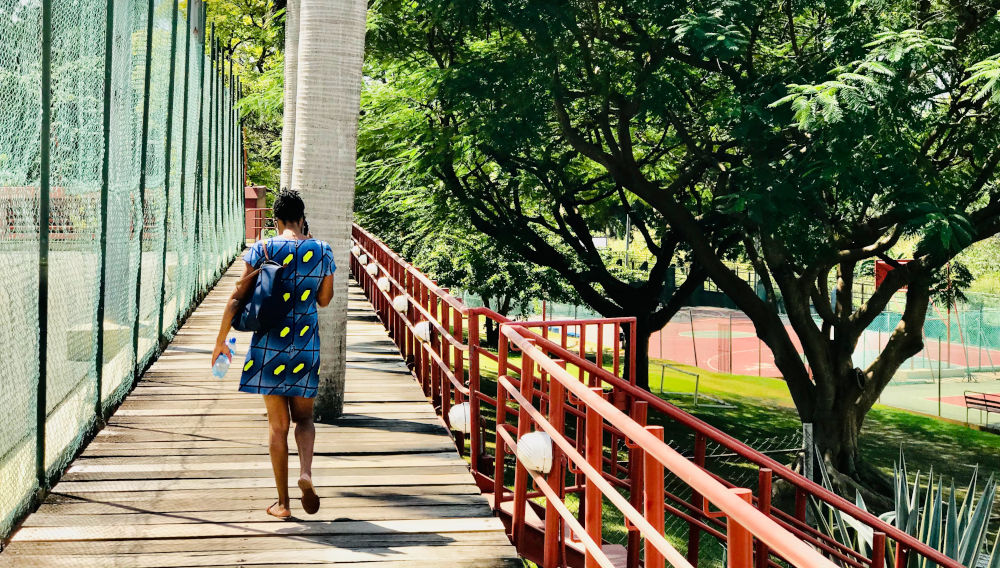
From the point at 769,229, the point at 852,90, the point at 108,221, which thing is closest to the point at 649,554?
the point at 108,221

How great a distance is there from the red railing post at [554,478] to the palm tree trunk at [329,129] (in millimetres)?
3003

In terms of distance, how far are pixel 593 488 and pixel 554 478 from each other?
1.58 feet

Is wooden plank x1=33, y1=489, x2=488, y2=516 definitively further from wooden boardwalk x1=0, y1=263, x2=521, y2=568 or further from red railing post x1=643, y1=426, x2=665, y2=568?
red railing post x1=643, y1=426, x2=665, y2=568

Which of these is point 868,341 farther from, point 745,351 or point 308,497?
point 308,497

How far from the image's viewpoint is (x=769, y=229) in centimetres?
1191

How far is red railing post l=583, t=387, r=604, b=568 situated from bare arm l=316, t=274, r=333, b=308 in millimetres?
1640

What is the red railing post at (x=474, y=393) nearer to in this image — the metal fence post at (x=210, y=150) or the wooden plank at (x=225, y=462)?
the wooden plank at (x=225, y=462)

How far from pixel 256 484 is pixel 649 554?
10.2 feet

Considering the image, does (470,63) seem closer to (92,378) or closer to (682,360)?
(92,378)

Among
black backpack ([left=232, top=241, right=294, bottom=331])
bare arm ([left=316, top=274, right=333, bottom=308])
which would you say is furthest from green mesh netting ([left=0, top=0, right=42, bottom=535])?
bare arm ([left=316, top=274, right=333, bottom=308])

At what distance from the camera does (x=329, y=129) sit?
22.2 ft

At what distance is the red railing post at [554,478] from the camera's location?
4180mm

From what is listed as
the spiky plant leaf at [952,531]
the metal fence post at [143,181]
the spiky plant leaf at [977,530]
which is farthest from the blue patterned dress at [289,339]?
the spiky plant leaf at [977,530]

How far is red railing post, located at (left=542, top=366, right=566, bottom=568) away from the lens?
4180mm
